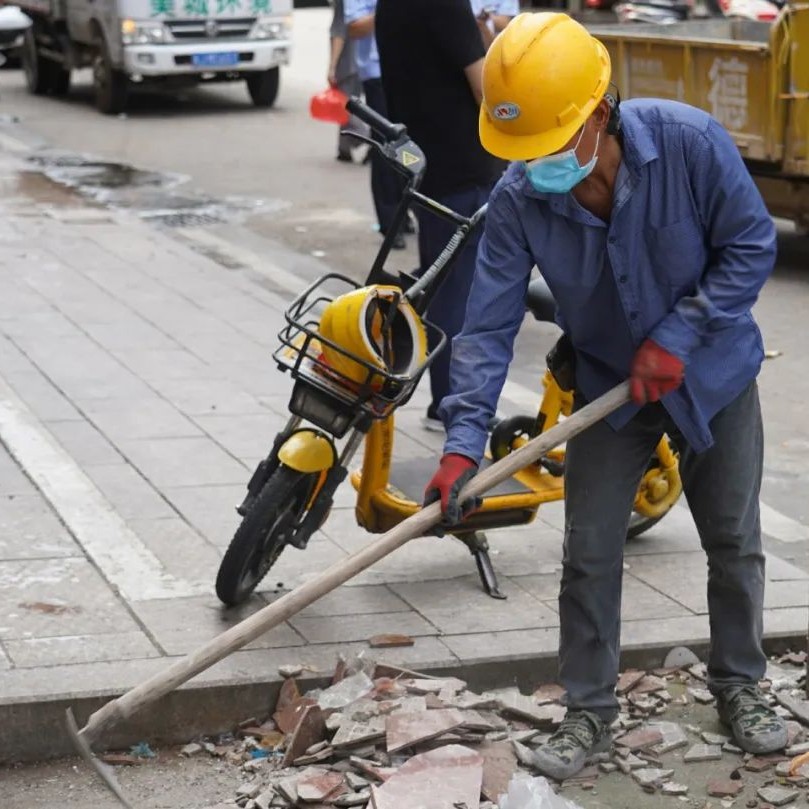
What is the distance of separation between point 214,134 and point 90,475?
11.7 m

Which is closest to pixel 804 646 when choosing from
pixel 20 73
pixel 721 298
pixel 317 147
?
pixel 721 298

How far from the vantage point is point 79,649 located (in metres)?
4.62

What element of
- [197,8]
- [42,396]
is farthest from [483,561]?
[197,8]

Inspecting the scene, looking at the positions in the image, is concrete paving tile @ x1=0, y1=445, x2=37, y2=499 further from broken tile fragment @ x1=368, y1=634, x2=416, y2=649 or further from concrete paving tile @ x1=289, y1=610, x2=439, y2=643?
broken tile fragment @ x1=368, y1=634, x2=416, y2=649

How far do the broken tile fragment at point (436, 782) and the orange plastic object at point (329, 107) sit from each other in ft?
24.6

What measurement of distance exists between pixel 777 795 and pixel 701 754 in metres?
0.28

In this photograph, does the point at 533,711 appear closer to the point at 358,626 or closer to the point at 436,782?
the point at 436,782

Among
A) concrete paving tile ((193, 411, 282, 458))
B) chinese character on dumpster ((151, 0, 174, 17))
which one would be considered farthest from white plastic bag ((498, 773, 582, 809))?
chinese character on dumpster ((151, 0, 174, 17))

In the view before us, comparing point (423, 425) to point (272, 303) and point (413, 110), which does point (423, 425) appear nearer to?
point (413, 110)

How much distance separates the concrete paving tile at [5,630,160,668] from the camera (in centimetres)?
454

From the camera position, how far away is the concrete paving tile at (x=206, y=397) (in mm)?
7145

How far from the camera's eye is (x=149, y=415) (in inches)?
276

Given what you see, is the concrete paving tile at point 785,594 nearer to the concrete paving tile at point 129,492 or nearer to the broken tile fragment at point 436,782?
the broken tile fragment at point 436,782

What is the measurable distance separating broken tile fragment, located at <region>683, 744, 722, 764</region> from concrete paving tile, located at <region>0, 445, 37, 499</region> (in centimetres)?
270
